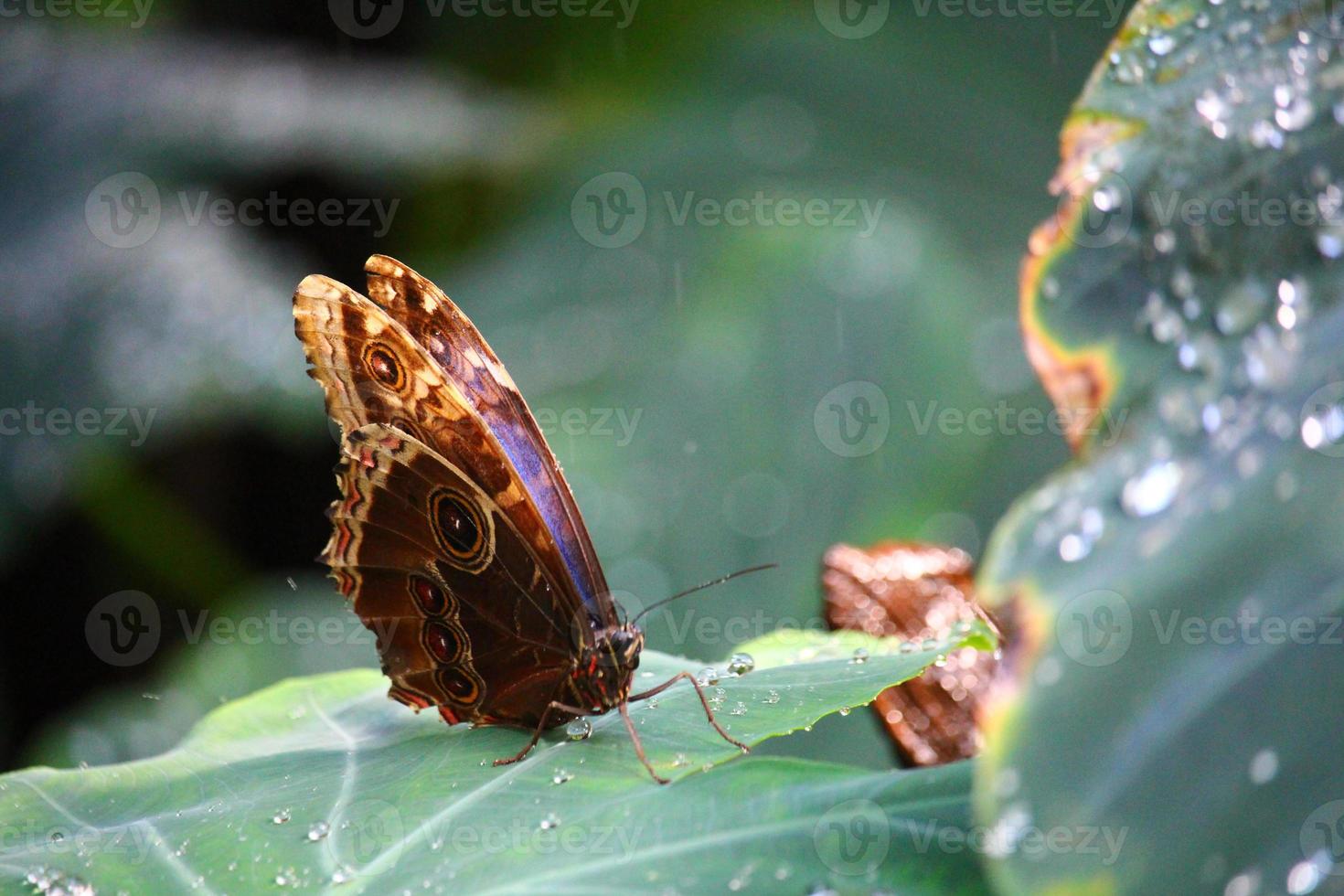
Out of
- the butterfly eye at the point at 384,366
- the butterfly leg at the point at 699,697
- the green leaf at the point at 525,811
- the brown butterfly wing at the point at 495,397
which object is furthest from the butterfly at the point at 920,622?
the butterfly eye at the point at 384,366

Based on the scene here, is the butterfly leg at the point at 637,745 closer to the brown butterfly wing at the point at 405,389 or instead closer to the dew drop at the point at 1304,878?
the brown butterfly wing at the point at 405,389

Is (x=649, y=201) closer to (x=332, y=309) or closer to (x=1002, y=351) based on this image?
(x=1002, y=351)

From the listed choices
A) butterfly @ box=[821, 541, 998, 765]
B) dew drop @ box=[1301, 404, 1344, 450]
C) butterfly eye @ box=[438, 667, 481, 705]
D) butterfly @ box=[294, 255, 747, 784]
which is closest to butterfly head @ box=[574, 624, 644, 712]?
butterfly @ box=[294, 255, 747, 784]

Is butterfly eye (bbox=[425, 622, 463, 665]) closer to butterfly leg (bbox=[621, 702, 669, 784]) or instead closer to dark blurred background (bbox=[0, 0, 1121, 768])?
butterfly leg (bbox=[621, 702, 669, 784])

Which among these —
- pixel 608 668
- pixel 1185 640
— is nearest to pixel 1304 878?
pixel 1185 640

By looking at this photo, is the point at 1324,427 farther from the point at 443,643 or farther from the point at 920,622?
the point at 443,643

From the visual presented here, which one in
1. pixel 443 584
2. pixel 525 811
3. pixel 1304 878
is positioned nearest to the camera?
pixel 1304 878

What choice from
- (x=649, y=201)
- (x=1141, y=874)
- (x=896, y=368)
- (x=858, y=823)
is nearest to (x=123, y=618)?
(x=649, y=201)
